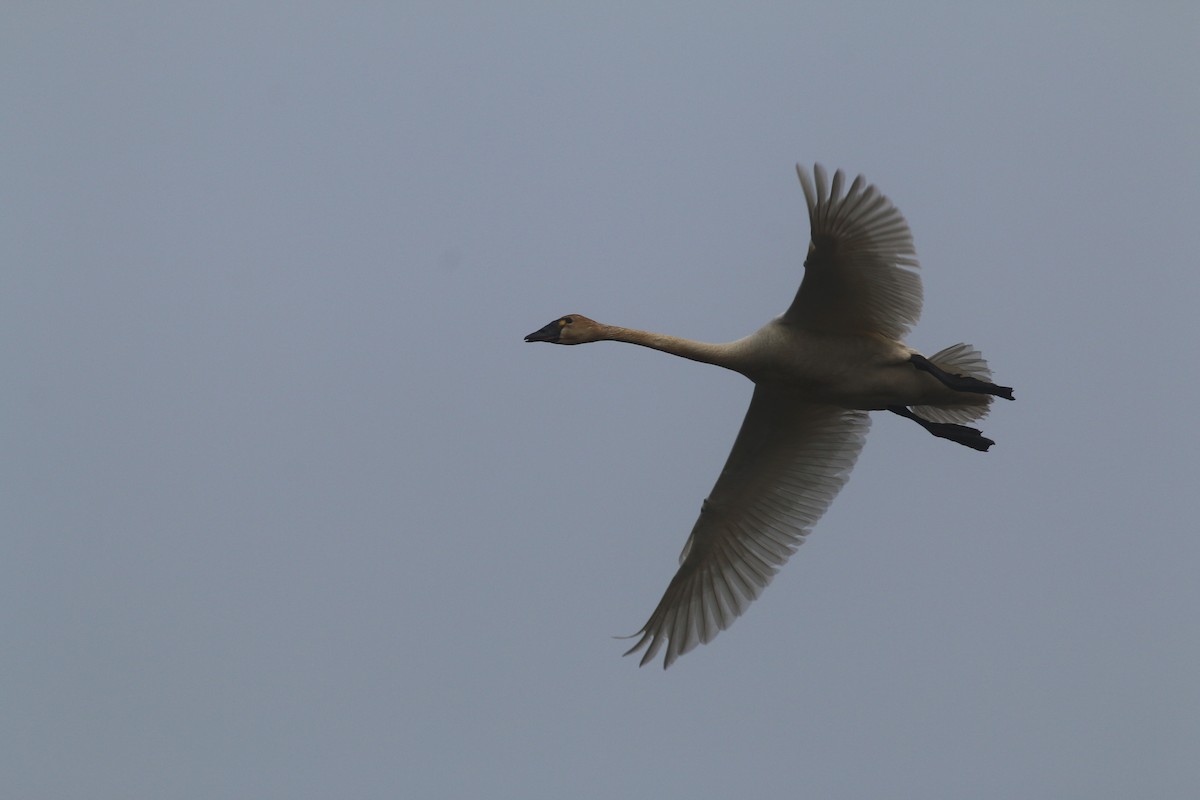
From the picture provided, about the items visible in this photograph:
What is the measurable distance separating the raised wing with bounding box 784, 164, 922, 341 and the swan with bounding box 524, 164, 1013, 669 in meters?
0.01

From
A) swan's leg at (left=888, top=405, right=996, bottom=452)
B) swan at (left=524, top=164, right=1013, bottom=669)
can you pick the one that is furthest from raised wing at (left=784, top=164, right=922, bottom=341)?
swan's leg at (left=888, top=405, right=996, bottom=452)

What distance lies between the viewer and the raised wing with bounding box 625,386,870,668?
14.8 m

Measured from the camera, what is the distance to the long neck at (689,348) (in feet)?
43.8

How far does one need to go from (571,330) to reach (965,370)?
11.9 ft

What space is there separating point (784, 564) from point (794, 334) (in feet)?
9.01

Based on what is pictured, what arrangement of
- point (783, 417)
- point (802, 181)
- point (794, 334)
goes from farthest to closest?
point (783, 417)
point (794, 334)
point (802, 181)

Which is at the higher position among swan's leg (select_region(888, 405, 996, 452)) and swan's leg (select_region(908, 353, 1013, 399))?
swan's leg (select_region(908, 353, 1013, 399))

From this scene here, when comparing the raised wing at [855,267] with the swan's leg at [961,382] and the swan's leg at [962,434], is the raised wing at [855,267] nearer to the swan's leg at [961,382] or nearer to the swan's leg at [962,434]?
the swan's leg at [961,382]

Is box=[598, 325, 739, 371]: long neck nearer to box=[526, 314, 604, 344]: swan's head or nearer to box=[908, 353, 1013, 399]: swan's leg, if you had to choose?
box=[526, 314, 604, 344]: swan's head

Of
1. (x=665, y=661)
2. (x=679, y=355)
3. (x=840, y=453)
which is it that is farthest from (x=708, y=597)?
(x=679, y=355)

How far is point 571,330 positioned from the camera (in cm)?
1414

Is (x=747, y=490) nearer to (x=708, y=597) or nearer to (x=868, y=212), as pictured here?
(x=708, y=597)

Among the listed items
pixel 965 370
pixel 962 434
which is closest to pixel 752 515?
pixel 962 434

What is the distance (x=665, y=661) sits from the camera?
1483 cm
